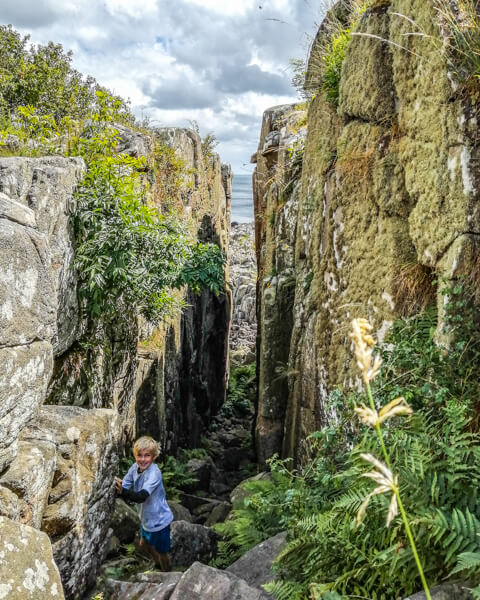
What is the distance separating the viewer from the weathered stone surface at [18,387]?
4242 mm

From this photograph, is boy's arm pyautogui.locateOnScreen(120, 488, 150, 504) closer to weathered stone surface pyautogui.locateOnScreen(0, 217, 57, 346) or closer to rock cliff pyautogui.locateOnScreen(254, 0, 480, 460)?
weathered stone surface pyautogui.locateOnScreen(0, 217, 57, 346)

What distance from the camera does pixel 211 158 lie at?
2189 cm

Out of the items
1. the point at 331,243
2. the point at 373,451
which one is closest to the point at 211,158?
the point at 331,243

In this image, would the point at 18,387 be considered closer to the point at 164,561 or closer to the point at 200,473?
the point at 164,561

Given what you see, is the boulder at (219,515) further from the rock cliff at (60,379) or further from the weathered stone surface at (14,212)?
the weathered stone surface at (14,212)

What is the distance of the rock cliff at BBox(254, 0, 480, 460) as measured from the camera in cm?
469

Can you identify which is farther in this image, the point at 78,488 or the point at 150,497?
the point at 150,497

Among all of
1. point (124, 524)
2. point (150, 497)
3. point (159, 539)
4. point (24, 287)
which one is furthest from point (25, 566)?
point (124, 524)

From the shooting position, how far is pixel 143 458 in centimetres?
609

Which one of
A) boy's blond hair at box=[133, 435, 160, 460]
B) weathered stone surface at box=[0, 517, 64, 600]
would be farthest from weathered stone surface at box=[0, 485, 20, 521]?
boy's blond hair at box=[133, 435, 160, 460]

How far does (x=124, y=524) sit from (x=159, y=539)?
2.09 meters

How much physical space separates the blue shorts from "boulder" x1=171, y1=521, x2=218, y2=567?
676mm

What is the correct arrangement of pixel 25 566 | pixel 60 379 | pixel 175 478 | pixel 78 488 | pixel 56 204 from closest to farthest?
pixel 25 566 < pixel 78 488 < pixel 56 204 < pixel 60 379 < pixel 175 478

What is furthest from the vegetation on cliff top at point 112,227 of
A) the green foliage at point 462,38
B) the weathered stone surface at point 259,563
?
the green foliage at point 462,38
